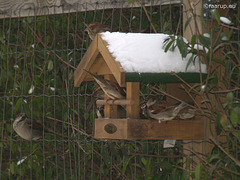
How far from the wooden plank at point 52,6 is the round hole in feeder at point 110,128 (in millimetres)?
874

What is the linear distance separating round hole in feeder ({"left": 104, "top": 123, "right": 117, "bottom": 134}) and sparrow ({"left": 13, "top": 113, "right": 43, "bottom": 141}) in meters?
2.27

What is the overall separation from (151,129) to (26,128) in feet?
9.63

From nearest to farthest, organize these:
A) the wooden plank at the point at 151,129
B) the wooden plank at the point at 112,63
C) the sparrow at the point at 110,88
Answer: the wooden plank at the point at 112,63 → the wooden plank at the point at 151,129 → the sparrow at the point at 110,88

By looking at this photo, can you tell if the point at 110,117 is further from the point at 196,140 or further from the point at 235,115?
the point at 235,115

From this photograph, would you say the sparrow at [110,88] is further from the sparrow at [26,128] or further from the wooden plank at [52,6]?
the sparrow at [26,128]

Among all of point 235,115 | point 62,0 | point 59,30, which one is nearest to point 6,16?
point 62,0

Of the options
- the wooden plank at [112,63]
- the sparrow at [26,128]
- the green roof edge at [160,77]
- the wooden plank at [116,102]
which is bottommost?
the sparrow at [26,128]

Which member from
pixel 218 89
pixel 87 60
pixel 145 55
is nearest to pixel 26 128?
pixel 87 60

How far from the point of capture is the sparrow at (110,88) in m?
2.89

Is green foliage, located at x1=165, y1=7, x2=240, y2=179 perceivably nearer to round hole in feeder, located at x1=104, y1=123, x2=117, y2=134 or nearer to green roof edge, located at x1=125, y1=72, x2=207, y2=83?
green roof edge, located at x1=125, y1=72, x2=207, y2=83

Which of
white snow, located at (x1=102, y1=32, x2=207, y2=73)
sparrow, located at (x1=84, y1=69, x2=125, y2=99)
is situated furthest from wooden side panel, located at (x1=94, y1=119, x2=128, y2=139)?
white snow, located at (x1=102, y1=32, x2=207, y2=73)

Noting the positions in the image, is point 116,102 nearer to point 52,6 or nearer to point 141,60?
point 141,60

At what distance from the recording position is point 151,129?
9.14ft

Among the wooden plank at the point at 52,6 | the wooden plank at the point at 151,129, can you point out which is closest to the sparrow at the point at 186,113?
the wooden plank at the point at 151,129
